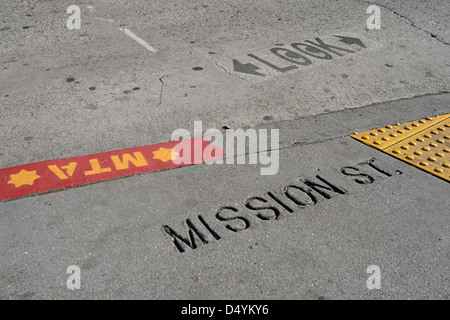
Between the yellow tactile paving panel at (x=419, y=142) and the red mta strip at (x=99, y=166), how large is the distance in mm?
1748

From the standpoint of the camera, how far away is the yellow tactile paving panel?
14.3 feet

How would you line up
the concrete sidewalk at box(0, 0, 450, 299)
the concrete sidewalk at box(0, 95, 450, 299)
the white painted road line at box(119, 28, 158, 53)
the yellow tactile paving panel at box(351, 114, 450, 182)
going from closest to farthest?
the concrete sidewalk at box(0, 95, 450, 299) < the concrete sidewalk at box(0, 0, 450, 299) < the yellow tactile paving panel at box(351, 114, 450, 182) < the white painted road line at box(119, 28, 158, 53)

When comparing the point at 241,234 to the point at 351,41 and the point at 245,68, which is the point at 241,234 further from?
the point at 351,41

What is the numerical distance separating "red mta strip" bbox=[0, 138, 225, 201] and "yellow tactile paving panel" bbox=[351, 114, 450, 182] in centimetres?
175

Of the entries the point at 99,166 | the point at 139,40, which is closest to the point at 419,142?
the point at 99,166

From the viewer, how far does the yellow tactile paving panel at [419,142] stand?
14.3 ft

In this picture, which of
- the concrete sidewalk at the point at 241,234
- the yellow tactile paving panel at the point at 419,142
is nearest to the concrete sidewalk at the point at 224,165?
the concrete sidewalk at the point at 241,234

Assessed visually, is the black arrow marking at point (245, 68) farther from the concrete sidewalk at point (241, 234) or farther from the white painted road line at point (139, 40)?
the concrete sidewalk at point (241, 234)

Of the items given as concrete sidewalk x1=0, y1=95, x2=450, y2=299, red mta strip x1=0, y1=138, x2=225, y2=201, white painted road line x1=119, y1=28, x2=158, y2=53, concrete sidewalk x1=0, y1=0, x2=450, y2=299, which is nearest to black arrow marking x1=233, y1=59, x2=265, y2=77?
concrete sidewalk x1=0, y1=0, x2=450, y2=299

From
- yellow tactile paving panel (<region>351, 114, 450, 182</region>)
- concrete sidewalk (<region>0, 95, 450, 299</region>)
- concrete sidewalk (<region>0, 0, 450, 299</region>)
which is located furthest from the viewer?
yellow tactile paving panel (<region>351, 114, 450, 182</region>)

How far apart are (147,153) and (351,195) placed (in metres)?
1.97

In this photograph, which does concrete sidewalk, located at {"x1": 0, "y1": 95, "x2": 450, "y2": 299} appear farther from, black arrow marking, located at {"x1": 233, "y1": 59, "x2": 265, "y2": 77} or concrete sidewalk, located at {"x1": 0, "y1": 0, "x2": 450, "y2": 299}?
black arrow marking, located at {"x1": 233, "y1": 59, "x2": 265, "y2": 77}

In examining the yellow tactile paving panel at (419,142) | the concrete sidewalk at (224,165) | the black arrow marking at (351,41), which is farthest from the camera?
the black arrow marking at (351,41)

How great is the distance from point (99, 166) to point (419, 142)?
3.36m
